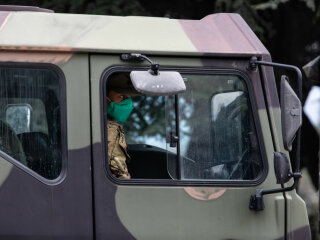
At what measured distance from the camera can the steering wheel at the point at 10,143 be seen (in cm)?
428

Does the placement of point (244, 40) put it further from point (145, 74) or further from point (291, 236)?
point (291, 236)

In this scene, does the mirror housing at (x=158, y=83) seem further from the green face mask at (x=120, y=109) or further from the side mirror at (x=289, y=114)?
the side mirror at (x=289, y=114)

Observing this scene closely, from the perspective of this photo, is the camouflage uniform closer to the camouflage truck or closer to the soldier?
the soldier

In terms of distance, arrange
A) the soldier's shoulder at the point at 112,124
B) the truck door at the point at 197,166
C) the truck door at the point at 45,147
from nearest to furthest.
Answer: the truck door at the point at 45,147, the truck door at the point at 197,166, the soldier's shoulder at the point at 112,124

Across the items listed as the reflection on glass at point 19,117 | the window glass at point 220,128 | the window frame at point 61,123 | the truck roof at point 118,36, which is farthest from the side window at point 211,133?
the reflection on glass at point 19,117

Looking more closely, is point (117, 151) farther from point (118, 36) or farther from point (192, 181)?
point (118, 36)

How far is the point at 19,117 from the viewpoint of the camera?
434cm

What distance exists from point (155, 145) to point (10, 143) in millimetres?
935

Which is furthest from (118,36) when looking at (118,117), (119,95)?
(118,117)

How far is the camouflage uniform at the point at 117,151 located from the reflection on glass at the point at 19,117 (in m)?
0.49

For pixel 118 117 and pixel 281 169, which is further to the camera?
pixel 118 117

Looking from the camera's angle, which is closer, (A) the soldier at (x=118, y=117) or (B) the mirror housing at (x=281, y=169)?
(B) the mirror housing at (x=281, y=169)

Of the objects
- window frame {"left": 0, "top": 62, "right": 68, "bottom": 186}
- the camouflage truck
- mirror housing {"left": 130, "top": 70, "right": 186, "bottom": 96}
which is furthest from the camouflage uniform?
mirror housing {"left": 130, "top": 70, "right": 186, "bottom": 96}

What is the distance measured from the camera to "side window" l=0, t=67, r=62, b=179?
4.30m
